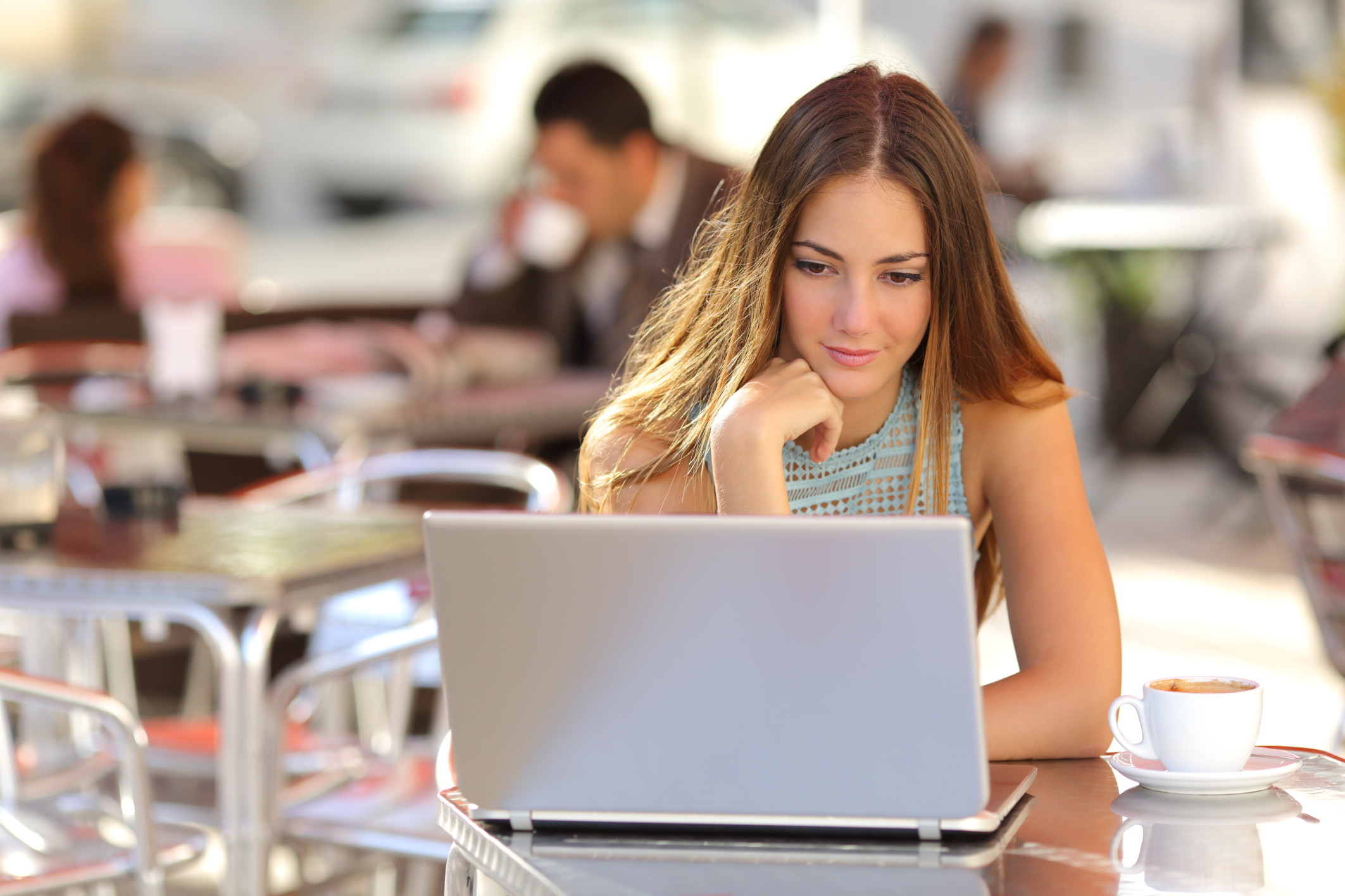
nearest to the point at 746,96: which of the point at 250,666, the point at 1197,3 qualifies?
the point at 1197,3

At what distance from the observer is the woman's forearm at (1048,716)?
1.11 meters

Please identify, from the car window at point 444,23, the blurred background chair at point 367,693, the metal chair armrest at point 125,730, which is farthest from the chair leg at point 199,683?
the car window at point 444,23

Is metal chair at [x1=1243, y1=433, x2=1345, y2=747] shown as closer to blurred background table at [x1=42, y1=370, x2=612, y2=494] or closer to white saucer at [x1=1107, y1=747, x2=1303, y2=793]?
blurred background table at [x1=42, y1=370, x2=612, y2=494]

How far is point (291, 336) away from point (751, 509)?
97.4 inches

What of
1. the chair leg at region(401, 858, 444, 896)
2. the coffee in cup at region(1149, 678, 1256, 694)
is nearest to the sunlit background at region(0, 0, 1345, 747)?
the chair leg at region(401, 858, 444, 896)

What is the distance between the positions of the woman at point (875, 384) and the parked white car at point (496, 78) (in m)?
6.28

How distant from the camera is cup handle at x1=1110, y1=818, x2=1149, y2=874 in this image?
2.81ft

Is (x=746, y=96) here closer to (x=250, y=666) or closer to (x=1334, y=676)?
(x=1334, y=676)

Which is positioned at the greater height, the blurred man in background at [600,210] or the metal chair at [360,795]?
the blurred man in background at [600,210]

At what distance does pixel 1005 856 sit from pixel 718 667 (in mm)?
198

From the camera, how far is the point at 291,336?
3486 millimetres

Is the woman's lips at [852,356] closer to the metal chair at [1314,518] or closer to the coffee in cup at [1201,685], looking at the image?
the coffee in cup at [1201,685]

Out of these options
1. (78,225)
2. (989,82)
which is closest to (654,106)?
(989,82)

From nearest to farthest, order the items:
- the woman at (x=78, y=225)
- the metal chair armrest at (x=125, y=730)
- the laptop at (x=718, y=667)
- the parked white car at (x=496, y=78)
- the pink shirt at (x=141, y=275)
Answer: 1. the laptop at (x=718, y=667)
2. the metal chair armrest at (x=125, y=730)
3. the woman at (x=78, y=225)
4. the pink shirt at (x=141, y=275)
5. the parked white car at (x=496, y=78)
